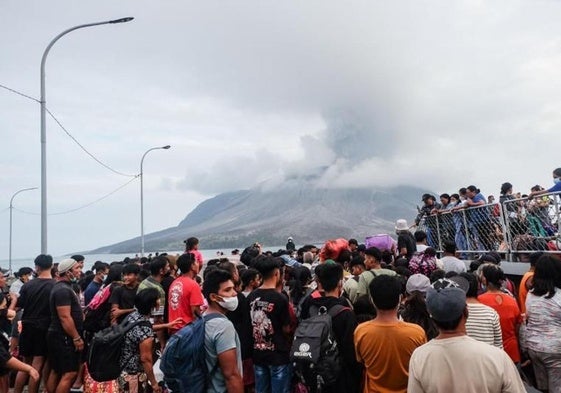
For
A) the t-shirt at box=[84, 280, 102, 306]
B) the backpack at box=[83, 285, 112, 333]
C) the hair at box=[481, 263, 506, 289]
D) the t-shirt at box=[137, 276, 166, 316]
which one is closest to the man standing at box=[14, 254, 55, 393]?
the backpack at box=[83, 285, 112, 333]

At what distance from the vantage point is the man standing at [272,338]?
479 cm

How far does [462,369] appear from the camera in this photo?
8.72 ft

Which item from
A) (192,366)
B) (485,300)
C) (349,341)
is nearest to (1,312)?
(192,366)

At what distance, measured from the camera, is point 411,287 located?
458cm

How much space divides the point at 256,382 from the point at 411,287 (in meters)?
1.86

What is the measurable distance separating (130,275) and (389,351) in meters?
3.96

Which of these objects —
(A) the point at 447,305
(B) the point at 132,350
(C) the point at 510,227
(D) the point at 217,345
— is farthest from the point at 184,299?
(C) the point at 510,227

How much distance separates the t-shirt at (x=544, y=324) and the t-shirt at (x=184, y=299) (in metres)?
3.51

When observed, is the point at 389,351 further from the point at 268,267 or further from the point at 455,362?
the point at 268,267

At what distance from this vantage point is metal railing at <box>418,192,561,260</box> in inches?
322

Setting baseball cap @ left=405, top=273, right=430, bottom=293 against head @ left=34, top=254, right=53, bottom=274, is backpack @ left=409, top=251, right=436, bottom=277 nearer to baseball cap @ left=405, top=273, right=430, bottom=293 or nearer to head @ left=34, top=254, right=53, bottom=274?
baseball cap @ left=405, top=273, right=430, bottom=293

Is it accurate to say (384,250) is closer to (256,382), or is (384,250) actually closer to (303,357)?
(256,382)

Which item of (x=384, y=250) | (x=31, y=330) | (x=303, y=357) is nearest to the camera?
(x=303, y=357)

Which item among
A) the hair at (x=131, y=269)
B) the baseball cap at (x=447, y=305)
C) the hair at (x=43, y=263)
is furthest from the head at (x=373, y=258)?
the hair at (x=43, y=263)
